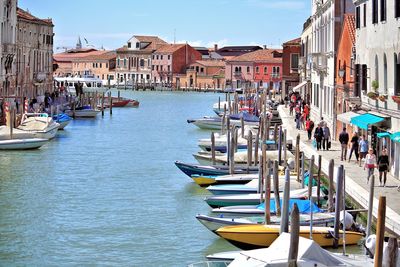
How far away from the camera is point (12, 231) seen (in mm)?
16641

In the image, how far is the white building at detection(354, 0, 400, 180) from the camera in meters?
18.6


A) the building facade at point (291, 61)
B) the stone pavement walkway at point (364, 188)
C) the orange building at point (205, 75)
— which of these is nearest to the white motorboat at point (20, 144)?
the stone pavement walkway at point (364, 188)

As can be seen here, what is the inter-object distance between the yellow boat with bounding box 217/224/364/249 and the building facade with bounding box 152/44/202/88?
90456 mm

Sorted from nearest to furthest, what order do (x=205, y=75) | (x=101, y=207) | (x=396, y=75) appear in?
(x=396, y=75)
(x=101, y=207)
(x=205, y=75)

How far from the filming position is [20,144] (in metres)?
30.3

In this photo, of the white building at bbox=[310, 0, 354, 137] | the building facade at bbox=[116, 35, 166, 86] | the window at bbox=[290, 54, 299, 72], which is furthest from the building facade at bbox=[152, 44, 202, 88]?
the white building at bbox=[310, 0, 354, 137]

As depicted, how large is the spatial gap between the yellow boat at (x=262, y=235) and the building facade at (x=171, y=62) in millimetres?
90456

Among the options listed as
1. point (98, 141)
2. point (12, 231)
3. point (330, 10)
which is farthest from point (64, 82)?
point (12, 231)

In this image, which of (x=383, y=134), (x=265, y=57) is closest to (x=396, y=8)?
(x=383, y=134)

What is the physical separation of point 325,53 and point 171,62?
243 feet

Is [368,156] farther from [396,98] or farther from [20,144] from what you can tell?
[20,144]

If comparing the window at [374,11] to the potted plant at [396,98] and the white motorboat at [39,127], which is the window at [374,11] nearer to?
the potted plant at [396,98]

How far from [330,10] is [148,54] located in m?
76.9

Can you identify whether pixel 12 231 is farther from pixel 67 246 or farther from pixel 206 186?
pixel 206 186
